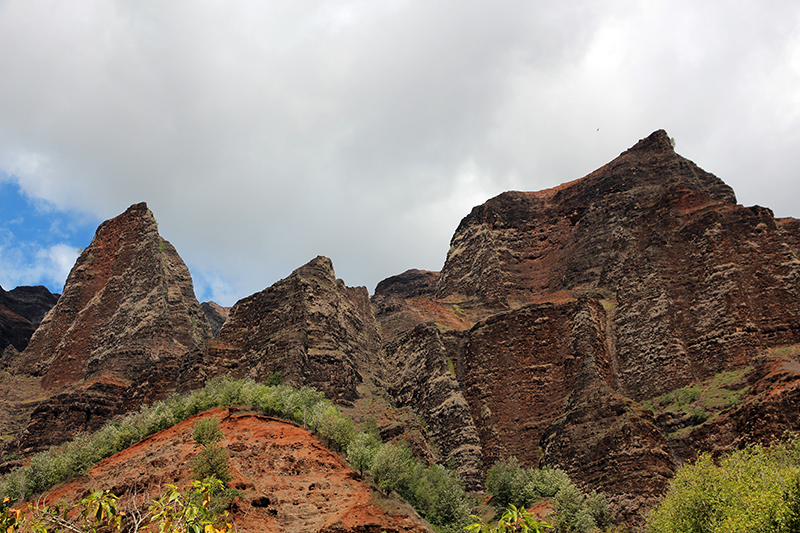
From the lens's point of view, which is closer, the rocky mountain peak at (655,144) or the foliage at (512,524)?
the foliage at (512,524)

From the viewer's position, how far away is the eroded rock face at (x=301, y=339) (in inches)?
1582

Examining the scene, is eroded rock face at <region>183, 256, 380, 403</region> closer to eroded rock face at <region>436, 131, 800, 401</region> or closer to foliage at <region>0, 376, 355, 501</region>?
foliage at <region>0, 376, 355, 501</region>

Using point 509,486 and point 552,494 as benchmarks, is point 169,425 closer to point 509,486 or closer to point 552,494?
point 509,486

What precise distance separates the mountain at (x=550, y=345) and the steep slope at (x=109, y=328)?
0.64ft

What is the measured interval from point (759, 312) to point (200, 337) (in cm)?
4678

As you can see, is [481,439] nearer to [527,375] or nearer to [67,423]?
[527,375]

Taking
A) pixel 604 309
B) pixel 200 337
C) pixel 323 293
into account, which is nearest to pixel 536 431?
pixel 604 309

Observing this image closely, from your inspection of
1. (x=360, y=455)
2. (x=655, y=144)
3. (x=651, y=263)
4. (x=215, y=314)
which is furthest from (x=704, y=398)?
(x=215, y=314)

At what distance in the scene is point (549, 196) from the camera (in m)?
71.4

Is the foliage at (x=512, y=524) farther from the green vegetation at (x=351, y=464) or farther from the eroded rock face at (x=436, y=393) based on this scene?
the eroded rock face at (x=436, y=393)

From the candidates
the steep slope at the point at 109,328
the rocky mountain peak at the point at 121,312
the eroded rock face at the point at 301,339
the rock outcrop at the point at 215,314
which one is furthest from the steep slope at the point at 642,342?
the rock outcrop at the point at 215,314

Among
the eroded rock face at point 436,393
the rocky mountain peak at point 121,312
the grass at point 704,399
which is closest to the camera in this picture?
the grass at point 704,399

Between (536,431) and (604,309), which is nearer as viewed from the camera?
(536,431)

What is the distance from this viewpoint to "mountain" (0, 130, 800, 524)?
1252 inches
